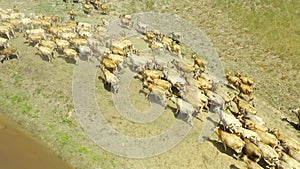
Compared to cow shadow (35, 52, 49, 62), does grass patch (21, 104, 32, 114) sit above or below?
below

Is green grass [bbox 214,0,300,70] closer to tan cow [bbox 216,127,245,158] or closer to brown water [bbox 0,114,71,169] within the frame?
tan cow [bbox 216,127,245,158]

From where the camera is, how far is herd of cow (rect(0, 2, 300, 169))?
19.8 m

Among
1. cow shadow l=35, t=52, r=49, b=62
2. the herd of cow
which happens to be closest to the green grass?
the herd of cow

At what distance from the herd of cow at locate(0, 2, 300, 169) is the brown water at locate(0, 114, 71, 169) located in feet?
21.4

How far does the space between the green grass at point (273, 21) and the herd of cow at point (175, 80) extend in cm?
1001

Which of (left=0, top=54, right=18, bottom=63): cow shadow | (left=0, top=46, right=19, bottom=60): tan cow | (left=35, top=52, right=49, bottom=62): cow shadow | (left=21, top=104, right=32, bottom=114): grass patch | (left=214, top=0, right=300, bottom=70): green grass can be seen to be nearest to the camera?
(left=21, top=104, right=32, bottom=114): grass patch

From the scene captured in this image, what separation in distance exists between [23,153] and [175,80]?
434 inches

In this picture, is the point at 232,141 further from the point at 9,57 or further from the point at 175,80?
the point at 9,57

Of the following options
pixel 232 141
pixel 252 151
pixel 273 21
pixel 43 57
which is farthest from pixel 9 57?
pixel 273 21

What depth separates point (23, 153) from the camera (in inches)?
696

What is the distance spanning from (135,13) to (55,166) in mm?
26704

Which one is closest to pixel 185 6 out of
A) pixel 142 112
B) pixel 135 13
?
pixel 135 13

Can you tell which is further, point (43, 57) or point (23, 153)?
point (43, 57)

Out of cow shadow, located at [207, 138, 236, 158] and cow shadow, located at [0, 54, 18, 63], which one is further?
cow shadow, located at [0, 54, 18, 63]
